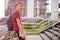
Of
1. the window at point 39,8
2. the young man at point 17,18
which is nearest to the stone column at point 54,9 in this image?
the window at point 39,8

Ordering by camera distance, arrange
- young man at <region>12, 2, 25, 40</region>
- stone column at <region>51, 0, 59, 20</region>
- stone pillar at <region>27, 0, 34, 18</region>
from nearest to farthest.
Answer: young man at <region>12, 2, 25, 40</region>
stone pillar at <region>27, 0, 34, 18</region>
stone column at <region>51, 0, 59, 20</region>

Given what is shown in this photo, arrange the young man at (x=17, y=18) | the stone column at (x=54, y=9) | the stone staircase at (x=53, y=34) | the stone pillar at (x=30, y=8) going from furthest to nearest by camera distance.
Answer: the stone column at (x=54, y=9), the stone staircase at (x=53, y=34), the stone pillar at (x=30, y=8), the young man at (x=17, y=18)

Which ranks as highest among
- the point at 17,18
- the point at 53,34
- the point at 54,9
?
the point at 54,9

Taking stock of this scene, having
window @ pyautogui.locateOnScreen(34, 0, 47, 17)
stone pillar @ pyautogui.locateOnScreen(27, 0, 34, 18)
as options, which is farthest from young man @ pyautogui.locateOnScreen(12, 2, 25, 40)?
window @ pyautogui.locateOnScreen(34, 0, 47, 17)

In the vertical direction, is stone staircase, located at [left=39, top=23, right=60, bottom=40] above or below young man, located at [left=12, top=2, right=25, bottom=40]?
below

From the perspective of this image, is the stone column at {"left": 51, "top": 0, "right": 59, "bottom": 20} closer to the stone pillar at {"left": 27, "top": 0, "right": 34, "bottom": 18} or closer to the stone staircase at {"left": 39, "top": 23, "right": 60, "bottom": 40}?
the stone staircase at {"left": 39, "top": 23, "right": 60, "bottom": 40}

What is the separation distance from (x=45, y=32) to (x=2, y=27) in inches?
73.2

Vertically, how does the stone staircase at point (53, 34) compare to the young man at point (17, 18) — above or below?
below

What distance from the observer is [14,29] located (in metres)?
4.72

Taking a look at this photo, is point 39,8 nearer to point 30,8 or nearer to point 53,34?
point 30,8

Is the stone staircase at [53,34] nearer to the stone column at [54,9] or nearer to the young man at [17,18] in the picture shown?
the stone column at [54,9]

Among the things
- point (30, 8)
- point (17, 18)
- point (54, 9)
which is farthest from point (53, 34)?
point (17, 18)

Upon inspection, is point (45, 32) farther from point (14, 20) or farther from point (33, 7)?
point (14, 20)

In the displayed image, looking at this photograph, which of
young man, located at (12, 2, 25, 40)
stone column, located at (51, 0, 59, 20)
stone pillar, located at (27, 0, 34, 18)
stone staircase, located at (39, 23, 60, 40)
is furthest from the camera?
stone column, located at (51, 0, 59, 20)
